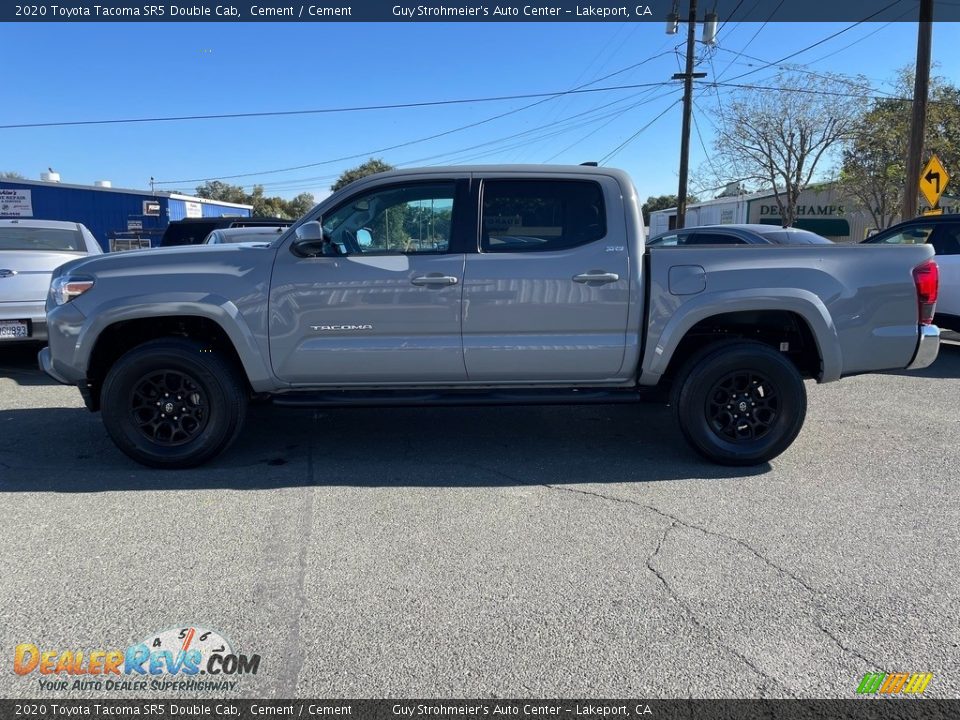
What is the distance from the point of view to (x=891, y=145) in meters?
31.0

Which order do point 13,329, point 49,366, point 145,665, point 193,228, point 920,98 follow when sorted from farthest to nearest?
point 920,98, point 193,228, point 13,329, point 49,366, point 145,665

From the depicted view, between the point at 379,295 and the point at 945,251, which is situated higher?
the point at 945,251

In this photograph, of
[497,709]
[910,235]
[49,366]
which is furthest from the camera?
[910,235]

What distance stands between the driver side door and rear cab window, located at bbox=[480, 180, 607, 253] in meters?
0.22

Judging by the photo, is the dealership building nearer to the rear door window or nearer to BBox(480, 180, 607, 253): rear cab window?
the rear door window

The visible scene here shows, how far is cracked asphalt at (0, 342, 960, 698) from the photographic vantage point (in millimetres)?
2734

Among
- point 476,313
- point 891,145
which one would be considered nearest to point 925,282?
point 476,313

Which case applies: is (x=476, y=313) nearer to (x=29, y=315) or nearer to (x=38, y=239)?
(x=29, y=315)

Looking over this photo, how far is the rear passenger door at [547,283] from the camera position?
4727 millimetres

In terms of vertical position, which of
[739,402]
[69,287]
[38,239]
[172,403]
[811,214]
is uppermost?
[811,214]

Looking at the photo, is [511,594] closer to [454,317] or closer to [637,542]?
[637,542]

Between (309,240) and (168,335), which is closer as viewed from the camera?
(309,240)

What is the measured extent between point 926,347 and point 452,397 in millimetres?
3254

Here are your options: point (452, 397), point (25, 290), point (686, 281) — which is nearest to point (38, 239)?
point (25, 290)
